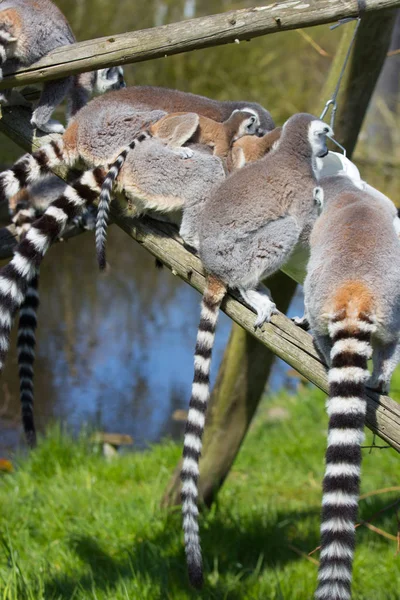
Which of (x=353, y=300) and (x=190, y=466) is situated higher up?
(x=353, y=300)

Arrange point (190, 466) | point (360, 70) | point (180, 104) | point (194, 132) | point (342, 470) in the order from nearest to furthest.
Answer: point (342, 470), point (190, 466), point (194, 132), point (180, 104), point (360, 70)

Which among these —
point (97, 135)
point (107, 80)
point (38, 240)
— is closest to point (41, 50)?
point (107, 80)

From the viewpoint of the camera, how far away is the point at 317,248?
2898 millimetres

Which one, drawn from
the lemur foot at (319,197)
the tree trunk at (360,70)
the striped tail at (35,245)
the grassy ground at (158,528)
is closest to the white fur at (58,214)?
the striped tail at (35,245)

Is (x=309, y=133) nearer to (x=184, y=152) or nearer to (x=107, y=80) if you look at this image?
(x=184, y=152)

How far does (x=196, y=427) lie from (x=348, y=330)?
713mm

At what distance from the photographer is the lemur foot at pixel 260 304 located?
112 inches

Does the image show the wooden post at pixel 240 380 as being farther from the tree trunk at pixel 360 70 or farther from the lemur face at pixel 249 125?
the lemur face at pixel 249 125

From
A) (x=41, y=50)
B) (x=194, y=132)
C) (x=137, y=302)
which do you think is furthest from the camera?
(x=137, y=302)

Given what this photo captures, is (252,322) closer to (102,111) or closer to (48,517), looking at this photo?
(102,111)

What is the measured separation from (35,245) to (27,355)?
1.00m

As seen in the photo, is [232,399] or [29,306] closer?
[29,306]

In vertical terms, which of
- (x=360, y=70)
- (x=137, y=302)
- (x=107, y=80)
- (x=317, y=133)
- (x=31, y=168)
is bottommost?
(x=31, y=168)

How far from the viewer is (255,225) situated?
3.03 m
